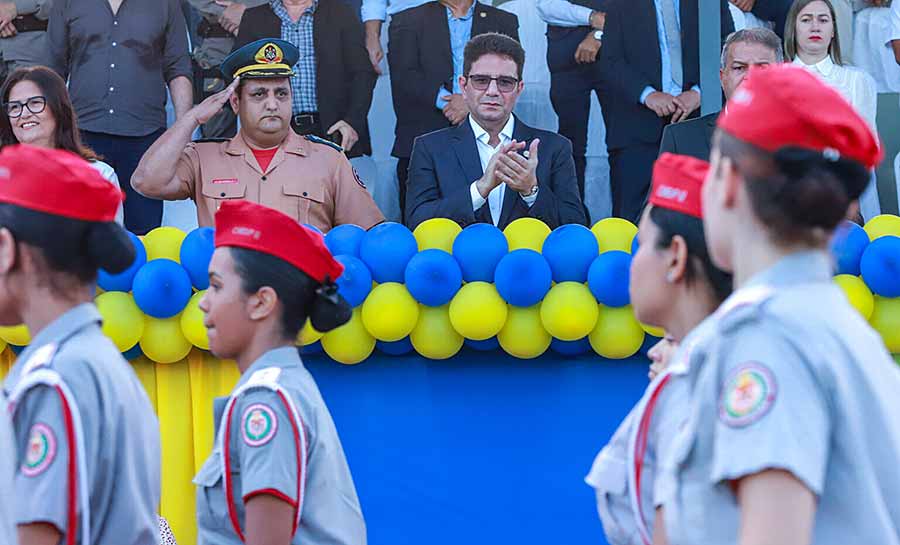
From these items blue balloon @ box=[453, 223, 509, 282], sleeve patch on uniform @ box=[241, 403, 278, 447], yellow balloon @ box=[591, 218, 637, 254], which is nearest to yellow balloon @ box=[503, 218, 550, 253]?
blue balloon @ box=[453, 223, 509, 282]

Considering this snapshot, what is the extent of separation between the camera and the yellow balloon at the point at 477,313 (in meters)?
4.08

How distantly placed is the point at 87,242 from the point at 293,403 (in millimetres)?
573

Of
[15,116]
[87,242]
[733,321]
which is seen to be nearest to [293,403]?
[87,242]

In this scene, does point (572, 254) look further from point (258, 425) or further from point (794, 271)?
point (794, 271)

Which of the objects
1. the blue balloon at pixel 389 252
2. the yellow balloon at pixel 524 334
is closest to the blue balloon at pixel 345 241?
the blue balloon at pixel 389 252

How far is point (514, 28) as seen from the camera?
6203 millimetres

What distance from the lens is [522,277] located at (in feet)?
13.4

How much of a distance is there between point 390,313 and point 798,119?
102 inches

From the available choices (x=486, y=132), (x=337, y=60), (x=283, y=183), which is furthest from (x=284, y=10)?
(x=486, y=132)

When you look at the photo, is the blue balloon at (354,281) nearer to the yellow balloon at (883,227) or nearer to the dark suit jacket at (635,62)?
the yellow balloon at (883,227)

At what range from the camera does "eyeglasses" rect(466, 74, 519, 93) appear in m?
5.16

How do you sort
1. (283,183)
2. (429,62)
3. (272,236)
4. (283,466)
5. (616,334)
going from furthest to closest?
(429,62), (283,183), (616,334), (272,236), (283,466)

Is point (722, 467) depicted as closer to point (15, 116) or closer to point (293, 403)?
point (293, 403)

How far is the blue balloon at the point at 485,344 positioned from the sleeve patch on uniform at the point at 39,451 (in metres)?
2.17
